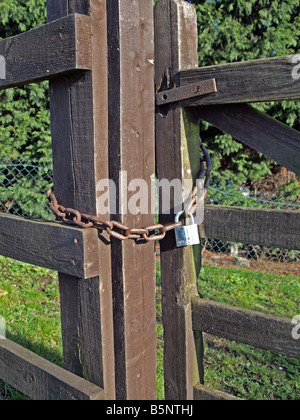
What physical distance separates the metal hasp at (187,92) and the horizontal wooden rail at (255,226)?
42 centimetres

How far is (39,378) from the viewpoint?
169 cm

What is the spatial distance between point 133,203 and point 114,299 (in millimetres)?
371

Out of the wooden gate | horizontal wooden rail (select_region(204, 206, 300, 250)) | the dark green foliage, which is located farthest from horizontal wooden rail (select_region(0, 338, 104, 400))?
the dark green foliage

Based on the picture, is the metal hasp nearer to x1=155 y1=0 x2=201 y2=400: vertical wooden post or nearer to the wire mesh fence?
x1=155 y1=0 x2=201 y2=400: vertical wooden post

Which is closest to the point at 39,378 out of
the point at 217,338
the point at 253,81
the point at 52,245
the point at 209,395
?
the point at 52,245

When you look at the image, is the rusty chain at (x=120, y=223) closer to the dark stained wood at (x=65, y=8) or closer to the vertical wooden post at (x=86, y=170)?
the vertical wooden post at (x=86, y=170)

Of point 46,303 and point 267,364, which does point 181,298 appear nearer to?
point 267,364

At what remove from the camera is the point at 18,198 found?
18.0ft

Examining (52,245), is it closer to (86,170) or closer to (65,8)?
(86,170)

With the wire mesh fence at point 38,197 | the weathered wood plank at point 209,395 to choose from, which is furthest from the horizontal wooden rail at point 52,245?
the wire mesh fence at point 38,197

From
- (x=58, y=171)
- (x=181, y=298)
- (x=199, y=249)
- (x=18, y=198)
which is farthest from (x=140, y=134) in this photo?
(x=18, y=198)

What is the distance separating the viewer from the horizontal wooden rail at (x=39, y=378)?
5.00 feet

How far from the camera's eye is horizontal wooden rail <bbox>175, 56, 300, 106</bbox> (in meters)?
1.22

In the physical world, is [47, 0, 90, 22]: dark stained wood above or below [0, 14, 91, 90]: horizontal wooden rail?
above
